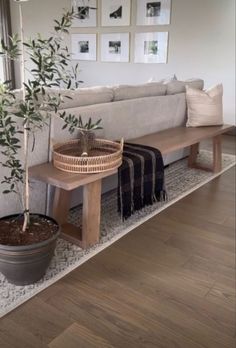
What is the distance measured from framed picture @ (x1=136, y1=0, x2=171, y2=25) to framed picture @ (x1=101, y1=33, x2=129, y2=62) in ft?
1.28

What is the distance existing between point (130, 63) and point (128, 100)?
325cm

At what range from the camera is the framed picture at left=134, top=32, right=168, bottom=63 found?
5.34 meters

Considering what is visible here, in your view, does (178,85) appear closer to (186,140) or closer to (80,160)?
(186,140)

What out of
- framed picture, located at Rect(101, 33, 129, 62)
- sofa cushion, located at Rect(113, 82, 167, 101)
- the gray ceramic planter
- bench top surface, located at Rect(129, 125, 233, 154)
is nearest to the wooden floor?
the gray ceramic planter

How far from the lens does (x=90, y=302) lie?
5.51 feet

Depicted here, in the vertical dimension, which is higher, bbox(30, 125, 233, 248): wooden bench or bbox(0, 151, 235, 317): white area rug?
bbox(30, 125, 233, 248): wooden bench

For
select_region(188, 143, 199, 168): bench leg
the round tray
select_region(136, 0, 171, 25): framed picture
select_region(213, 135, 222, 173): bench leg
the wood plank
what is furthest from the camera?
select_region(136, 0, 171, 25): framed picture

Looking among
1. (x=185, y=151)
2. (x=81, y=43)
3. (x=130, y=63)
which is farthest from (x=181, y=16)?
(x=185, y=151)

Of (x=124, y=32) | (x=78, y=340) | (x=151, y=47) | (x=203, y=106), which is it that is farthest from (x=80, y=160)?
(x=124, y=32)

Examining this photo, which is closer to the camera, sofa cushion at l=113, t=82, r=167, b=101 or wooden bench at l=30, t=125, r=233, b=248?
wooden bench at l=30, t=125, r=233, b=248

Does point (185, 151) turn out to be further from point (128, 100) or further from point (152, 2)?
point (152, 2)

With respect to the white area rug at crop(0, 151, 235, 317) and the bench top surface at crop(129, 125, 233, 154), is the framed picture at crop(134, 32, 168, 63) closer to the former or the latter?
the white area rug at crop(0, 151, 235, 317)

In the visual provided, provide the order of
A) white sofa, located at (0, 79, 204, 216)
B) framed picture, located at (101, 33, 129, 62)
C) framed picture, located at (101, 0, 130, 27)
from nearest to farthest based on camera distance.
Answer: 1. white sofa, located at (0, 79, 204, 216)
2. framed picture, located at (101, 0, 130, 27)
3. framed picture, located at (101, 33, 129, 62)

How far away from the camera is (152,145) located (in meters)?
2.75
